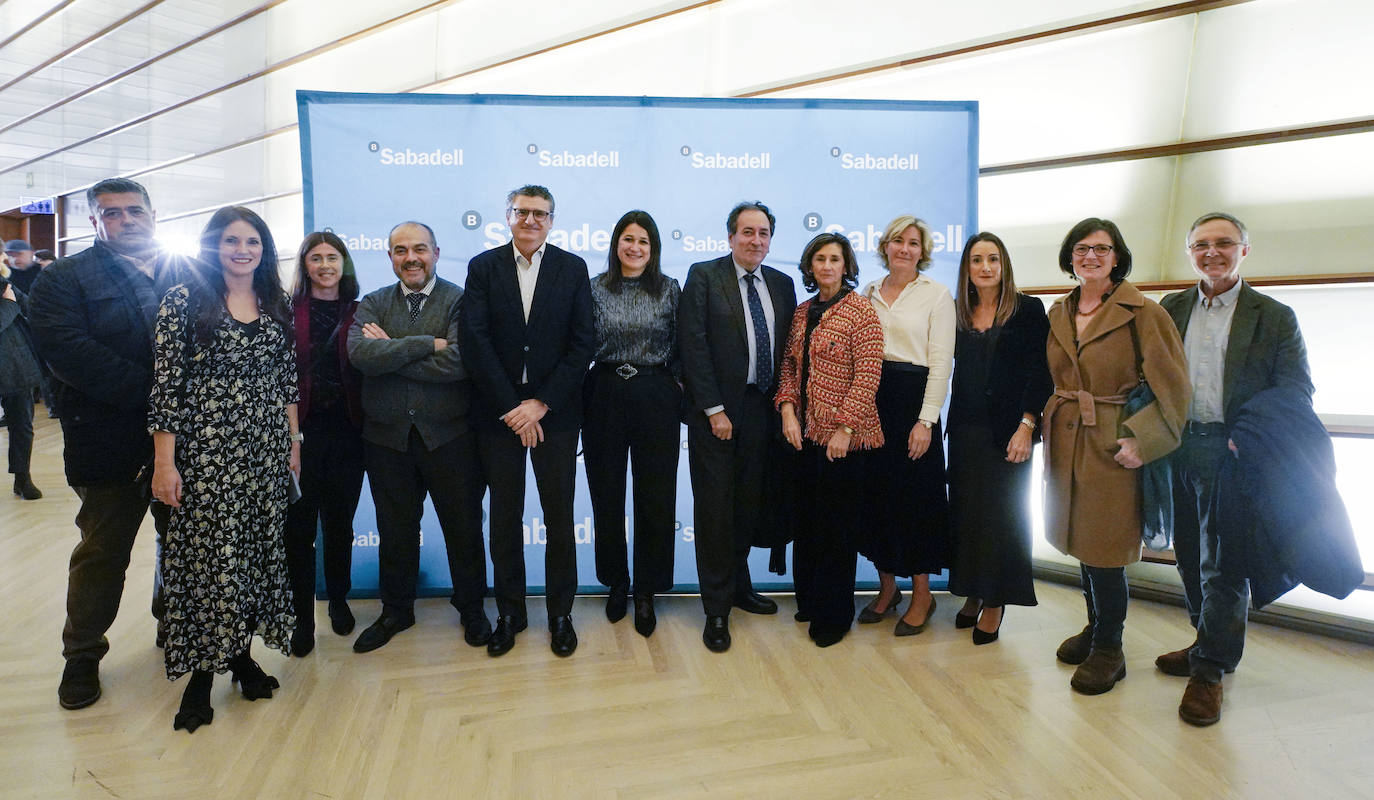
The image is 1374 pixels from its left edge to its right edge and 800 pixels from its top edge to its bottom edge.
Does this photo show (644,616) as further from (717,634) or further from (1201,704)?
(1201,704)

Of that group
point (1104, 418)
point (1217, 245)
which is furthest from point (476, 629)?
point (1217, 245)

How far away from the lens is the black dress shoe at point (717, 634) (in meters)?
2.63

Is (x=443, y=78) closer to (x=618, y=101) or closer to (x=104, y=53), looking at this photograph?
(x=618, y=101)

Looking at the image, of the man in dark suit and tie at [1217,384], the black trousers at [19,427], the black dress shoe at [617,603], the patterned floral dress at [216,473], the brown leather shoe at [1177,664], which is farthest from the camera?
the black trousers at [19,427]

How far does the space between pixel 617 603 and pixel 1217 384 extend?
7.83 ft

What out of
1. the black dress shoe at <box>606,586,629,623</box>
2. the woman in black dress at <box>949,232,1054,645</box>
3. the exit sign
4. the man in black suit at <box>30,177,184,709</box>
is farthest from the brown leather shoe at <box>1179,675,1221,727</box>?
the exit sign

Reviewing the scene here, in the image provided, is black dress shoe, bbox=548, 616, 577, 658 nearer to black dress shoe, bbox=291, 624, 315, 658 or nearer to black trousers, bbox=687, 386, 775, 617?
black trousers, bbox=687, 386, 775, 617

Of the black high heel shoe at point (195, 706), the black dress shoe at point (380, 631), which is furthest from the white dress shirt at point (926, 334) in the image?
the black high heel shoe at point (195, 706)

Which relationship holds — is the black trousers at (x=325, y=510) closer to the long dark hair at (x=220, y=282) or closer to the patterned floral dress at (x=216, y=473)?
the patterned floral dress at (x=216, y=473)

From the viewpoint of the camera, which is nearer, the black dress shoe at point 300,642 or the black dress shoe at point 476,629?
the black dress shoe at point 300,642

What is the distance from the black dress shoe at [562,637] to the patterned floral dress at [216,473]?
3.32 ft

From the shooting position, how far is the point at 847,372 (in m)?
2.51

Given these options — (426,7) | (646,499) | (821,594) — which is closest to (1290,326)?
(821,594)

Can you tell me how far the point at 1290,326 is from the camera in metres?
2.11
